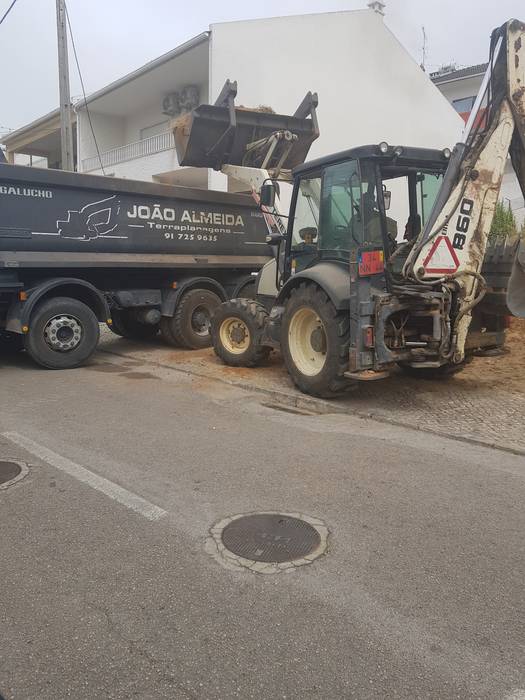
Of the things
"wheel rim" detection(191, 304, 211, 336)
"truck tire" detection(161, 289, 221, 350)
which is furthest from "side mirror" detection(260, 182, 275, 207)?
"wheel rim" detection(191, 304, 211, 336)

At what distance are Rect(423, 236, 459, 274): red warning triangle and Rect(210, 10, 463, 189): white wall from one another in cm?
1202

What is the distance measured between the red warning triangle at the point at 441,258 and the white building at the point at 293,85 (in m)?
12.0

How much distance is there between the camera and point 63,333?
9.36 metres

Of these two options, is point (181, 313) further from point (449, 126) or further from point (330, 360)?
point (449, 126)

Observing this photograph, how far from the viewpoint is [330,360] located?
269 inches

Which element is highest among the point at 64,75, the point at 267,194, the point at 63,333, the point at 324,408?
the point at 64,75

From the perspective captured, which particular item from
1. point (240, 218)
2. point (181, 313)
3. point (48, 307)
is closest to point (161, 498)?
point (48, 307)

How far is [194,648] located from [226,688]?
29 centimetres

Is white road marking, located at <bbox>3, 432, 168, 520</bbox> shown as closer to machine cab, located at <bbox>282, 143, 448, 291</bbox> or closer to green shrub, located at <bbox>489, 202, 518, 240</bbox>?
machine cab, located at <bbox>282, 143, 448, 291</bbox>

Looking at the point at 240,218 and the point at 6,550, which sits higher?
the point at 240,218

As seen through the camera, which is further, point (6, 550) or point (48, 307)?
point (48, 307)

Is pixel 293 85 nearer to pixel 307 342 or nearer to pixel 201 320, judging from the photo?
pixel 201 320

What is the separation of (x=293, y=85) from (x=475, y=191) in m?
13.3

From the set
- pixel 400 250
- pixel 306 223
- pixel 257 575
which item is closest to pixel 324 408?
pixel 400 250
